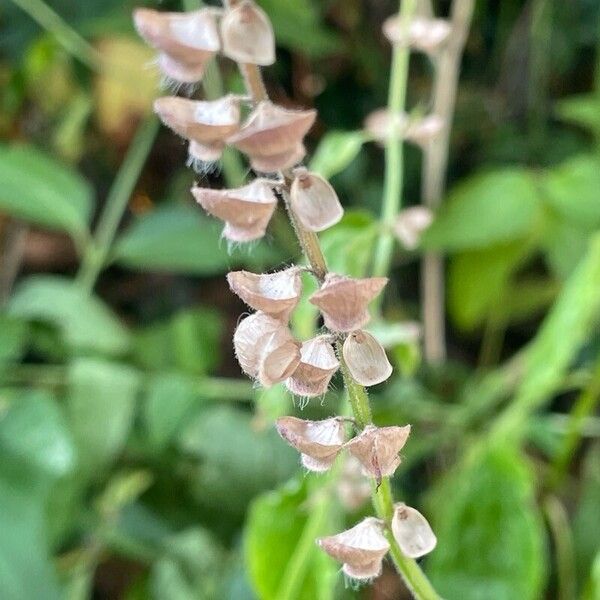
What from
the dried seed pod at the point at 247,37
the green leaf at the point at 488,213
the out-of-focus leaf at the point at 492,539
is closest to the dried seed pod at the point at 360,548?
the dried seed pod at the point at 247,37

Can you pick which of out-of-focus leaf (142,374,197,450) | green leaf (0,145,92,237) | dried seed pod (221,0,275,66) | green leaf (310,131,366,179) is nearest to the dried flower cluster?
dried seed pod (221,0,275,66)

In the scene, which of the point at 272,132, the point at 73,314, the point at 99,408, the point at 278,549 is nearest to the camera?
the point at 272,132

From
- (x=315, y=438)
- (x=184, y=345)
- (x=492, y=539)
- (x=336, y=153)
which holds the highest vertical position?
(x=315, y=438)

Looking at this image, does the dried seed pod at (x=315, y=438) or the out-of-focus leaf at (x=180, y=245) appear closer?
the dried seed pod at (x=315, y=438)

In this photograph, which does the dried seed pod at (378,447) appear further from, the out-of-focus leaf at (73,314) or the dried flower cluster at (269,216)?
the out-of-focus leaf at (73,314)

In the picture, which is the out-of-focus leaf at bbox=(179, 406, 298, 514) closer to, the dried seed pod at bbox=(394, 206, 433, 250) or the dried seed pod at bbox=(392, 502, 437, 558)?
the dried seed pod at bbox=(394, 206, 433, 250)

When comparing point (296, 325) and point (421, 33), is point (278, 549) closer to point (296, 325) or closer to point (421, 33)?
point (296, 325)

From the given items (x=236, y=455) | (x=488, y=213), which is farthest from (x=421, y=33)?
(x=236, y=455)
